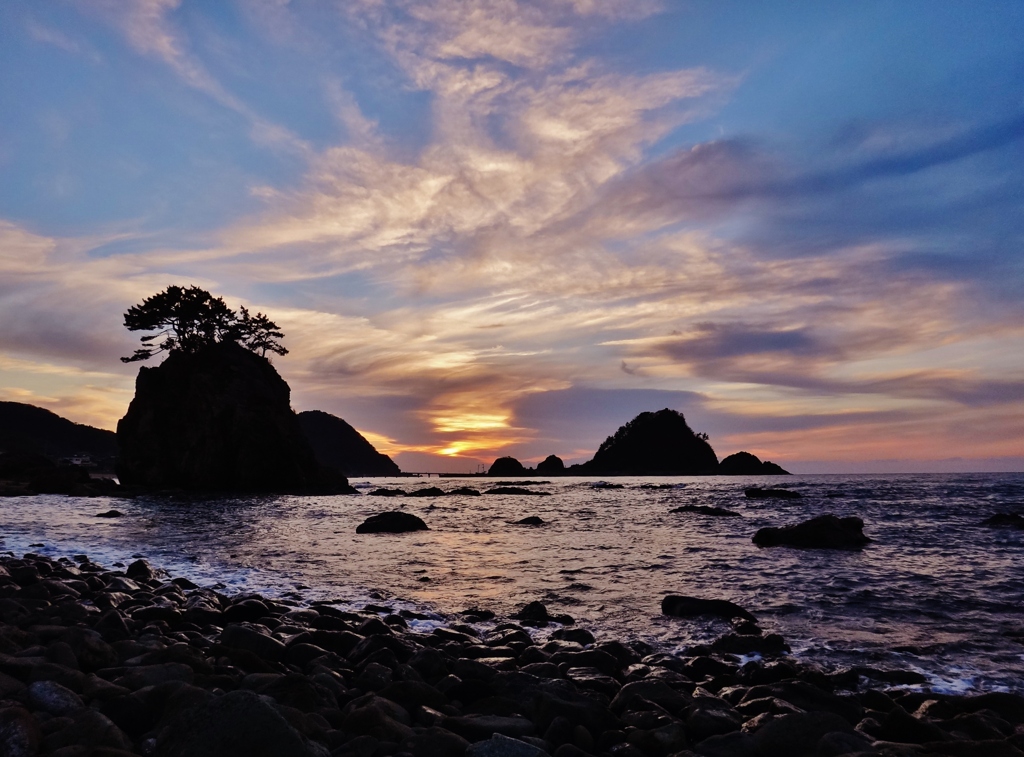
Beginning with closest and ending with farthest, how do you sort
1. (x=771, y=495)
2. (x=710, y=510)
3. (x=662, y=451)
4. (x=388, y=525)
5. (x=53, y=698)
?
(x=53, y=698) → (x=388, y=525) → (x=710, y=510) → (x=771, y=495) → (x=662, y=451)

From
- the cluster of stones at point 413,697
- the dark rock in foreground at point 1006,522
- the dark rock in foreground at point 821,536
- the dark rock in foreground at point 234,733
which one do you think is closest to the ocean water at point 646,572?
the dark rock in foreground at point 1006,522

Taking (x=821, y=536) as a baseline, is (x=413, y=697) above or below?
below

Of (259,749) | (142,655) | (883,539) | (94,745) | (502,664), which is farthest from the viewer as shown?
(883,539)

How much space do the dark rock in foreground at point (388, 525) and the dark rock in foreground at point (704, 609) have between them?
15325mm

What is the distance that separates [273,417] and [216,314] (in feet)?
39.7

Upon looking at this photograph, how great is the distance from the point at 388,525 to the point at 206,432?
1463 inches

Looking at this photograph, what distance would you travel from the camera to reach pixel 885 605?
11.1m

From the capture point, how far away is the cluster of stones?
4.25 m

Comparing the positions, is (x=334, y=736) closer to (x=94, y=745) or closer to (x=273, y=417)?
(x=94, y=745)

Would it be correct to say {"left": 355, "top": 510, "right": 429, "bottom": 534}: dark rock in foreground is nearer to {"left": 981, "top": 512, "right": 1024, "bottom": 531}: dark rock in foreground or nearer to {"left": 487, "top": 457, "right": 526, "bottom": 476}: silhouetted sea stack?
{"left": 981, "top": 512, "right": 1024, "bottom": 531}: dark rock in foreground

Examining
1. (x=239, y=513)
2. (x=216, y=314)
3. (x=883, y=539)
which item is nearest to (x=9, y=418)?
(x=216, y=314)

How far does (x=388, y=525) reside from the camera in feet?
80.1

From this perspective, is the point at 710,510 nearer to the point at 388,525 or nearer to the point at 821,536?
the point at 821,536

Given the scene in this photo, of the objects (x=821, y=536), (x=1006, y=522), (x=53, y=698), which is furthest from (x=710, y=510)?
(x=53, y=698)
